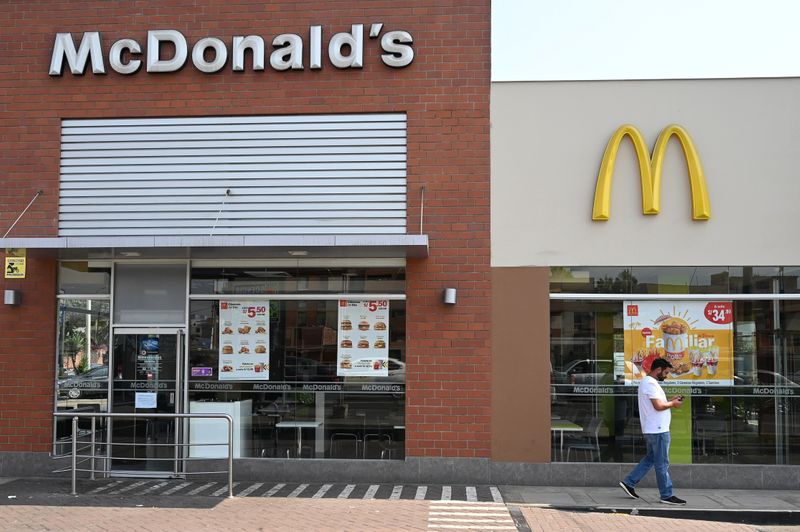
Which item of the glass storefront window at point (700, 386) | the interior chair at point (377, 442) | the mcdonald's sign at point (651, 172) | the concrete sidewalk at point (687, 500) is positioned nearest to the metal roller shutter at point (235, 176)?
the mcdonald's sign at point (651, 172)

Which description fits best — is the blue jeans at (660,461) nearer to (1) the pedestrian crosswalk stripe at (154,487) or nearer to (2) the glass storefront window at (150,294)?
(1) the pedestrian crosswalk stripe at (154,487)

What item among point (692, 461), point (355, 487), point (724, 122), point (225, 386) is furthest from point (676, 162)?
point (225, 386)

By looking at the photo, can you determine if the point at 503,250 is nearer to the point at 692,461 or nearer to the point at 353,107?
the point at 353,107

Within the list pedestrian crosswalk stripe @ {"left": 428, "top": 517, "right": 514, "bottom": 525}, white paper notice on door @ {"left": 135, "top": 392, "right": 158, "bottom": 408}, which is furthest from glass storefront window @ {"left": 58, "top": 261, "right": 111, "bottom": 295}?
pedestrian crosswalk stripe @ {"left": 428, "top": 517, "right": 514, "bottom": 525}

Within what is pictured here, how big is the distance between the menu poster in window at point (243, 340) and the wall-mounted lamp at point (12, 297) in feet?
9.54

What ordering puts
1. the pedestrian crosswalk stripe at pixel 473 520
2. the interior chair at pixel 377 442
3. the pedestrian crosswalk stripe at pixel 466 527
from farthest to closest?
the interior chair at pixel 377 442
the pedestrian crosswalk stripe at pixel 473 520
the pedestrian crosswalk stripe at pixel 466 527

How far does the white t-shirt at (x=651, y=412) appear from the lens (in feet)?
30.2

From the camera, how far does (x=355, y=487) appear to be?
32.9 ft

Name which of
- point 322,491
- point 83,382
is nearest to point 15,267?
point 83,382

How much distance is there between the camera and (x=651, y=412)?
927 centimetres

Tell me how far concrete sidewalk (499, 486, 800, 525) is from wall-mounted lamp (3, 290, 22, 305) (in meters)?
7.35

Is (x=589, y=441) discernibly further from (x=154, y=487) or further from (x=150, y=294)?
(x=150, y=294)

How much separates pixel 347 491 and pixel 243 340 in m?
2.67

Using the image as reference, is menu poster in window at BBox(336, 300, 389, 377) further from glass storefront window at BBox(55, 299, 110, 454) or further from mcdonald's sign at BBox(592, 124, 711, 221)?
glass storefront window at BBox(55, 299, 110, 454)
